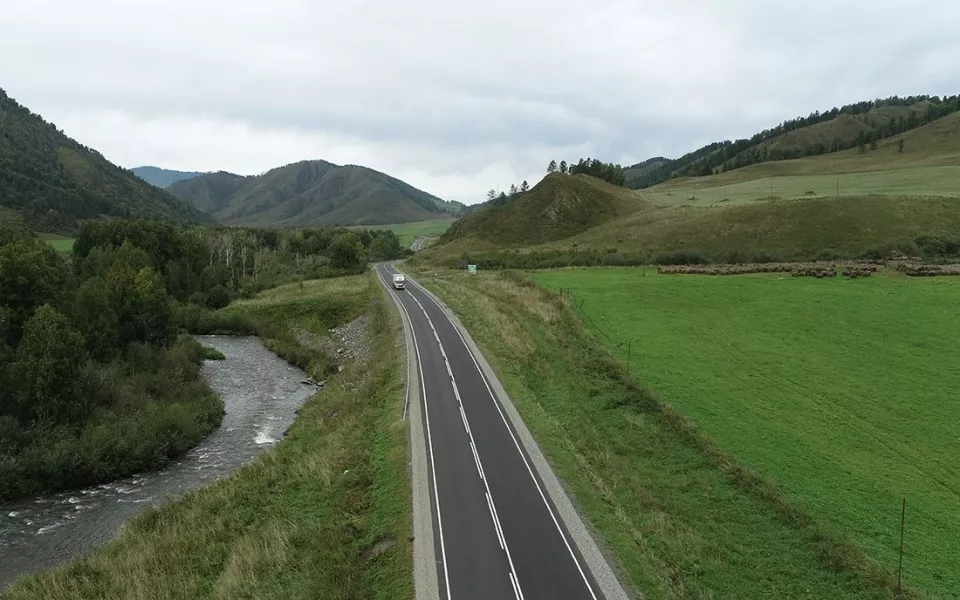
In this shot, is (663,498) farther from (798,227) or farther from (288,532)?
(798,227)

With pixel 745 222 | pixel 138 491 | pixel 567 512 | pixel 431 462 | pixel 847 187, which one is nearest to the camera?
pixel 567 512

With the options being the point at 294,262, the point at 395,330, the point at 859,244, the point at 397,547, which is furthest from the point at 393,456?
the point at 294,262

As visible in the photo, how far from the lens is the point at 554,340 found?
44906mm

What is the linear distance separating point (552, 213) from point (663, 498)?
107903mm

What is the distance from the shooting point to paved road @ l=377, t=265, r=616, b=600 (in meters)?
16.6

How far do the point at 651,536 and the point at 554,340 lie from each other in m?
25.7

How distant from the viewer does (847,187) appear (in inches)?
4818

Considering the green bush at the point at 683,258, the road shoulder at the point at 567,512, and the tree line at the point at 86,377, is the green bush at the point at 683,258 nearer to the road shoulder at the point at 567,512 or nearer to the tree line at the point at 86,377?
the road shoulder at the point at 567,512

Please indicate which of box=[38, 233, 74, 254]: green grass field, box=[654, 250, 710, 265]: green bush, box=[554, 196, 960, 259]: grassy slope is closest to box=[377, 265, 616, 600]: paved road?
box=[654, 250, 710, 265]: green bush

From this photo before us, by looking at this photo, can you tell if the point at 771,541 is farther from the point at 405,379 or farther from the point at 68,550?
the point at 68,550

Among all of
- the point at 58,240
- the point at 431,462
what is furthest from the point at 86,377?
the point at 58,240

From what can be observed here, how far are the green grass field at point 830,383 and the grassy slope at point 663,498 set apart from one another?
1.43m

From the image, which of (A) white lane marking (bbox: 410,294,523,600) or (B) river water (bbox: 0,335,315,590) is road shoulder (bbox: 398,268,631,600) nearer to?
(A) white lane marking (bbox: 410,294,523,600)

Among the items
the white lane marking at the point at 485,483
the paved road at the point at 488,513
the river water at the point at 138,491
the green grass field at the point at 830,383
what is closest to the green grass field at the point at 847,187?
the green grass field at the point at 830,383
